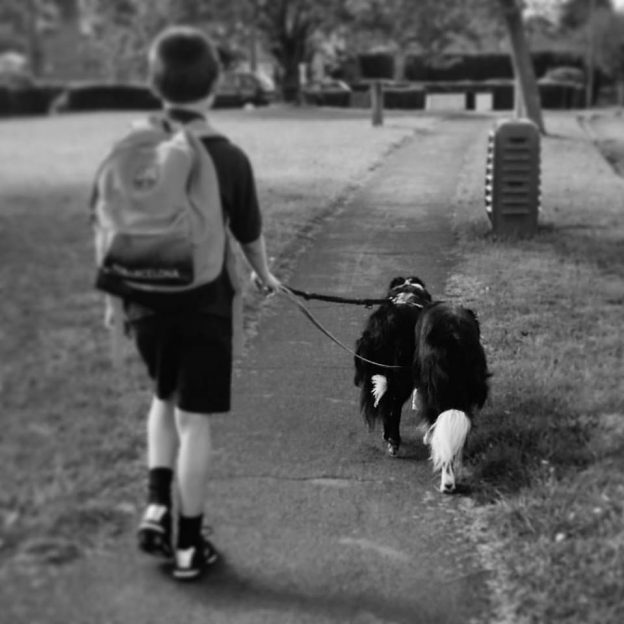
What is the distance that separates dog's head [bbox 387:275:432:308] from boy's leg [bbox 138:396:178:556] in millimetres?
1770

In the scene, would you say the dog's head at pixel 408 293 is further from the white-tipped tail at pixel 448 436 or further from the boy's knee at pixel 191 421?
the boy's knee at pixel 191 421

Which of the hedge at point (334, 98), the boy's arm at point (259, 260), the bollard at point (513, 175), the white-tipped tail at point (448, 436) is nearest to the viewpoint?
the boy's arm at point (259, 260)

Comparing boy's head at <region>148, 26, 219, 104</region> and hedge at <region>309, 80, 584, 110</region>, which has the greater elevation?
boy's head at <region>148, 26, 219, 104</region>

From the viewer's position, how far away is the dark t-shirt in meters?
3.44

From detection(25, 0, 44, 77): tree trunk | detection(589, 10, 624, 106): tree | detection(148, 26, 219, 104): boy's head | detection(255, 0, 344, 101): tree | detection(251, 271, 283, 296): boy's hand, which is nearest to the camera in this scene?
detection(148, 26, 219, 104): boy's head

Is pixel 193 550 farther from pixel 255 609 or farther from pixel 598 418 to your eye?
pixel 598 418

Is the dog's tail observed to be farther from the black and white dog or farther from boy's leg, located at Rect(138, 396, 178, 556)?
boy's leg, located at Rect(138, 396, 178, 556)

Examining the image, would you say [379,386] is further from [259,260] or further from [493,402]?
[259,260]

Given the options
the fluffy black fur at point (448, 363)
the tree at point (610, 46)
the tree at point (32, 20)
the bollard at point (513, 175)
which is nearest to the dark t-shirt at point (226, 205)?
the fluffy black fur at point (448, 363)

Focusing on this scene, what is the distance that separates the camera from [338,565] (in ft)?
12.5

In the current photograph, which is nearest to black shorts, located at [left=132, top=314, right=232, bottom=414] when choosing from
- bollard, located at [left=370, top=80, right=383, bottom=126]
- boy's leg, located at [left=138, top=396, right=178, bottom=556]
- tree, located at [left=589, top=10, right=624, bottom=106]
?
boy's leg, located at [left=138, top=396, right=178, bottom=556]

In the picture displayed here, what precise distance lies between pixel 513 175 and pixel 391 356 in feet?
21.1

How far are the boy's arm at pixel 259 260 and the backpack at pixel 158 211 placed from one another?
0.99ft

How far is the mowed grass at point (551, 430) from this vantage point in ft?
11.9
